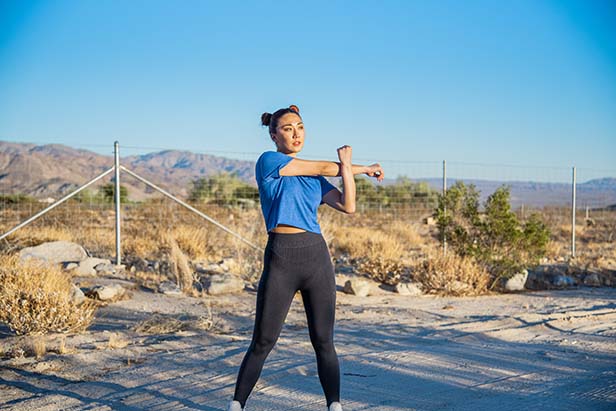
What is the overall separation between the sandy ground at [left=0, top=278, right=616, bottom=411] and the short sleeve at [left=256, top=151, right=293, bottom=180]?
5.73 feet

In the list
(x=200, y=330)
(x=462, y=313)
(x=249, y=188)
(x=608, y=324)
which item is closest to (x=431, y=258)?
(x=462, y=313)

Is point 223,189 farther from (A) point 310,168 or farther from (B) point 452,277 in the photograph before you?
(A) point 310,168

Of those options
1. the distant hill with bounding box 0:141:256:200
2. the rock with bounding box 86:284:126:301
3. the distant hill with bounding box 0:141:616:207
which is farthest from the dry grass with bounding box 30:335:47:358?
the distant hill with bounding box 0:141:256:200

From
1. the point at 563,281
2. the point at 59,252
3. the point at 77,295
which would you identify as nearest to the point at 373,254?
the point at 563,281

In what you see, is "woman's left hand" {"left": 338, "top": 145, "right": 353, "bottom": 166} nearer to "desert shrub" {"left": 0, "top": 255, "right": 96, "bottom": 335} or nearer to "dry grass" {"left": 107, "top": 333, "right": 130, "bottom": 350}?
"dry grass" {"left": 107, "top": 333, "right": 130, "bottom": 350}

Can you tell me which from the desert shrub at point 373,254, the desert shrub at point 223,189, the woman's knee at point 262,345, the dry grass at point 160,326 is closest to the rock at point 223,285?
the dry grass at point 160,326

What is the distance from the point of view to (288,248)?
12.6 ft

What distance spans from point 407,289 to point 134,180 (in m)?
67.2

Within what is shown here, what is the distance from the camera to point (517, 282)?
1056 cm

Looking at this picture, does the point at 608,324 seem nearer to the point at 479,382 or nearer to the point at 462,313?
the point at 462,313

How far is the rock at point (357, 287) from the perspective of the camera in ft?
31.8

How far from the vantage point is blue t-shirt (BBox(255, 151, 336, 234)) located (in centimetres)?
386

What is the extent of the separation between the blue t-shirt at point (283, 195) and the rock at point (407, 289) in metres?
6.26

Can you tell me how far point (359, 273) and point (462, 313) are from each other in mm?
2775
